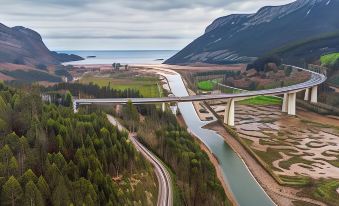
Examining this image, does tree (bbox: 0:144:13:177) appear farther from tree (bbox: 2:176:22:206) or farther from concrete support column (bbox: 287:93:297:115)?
concrete support column (bbox: 287:93:297:115)

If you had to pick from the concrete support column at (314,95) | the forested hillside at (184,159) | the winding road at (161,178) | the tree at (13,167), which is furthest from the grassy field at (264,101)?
the tree at (13,167)

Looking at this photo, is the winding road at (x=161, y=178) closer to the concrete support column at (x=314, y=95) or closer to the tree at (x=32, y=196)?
the tree at (x=32, y=196)

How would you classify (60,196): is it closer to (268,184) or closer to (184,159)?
(184,159)

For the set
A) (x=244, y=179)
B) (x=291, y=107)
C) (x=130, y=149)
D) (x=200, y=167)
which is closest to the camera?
(x=130, y=149)

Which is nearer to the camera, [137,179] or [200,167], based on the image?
Result: [137,179]

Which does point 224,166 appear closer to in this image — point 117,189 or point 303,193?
point 303,193

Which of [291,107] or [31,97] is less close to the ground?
[31,97]

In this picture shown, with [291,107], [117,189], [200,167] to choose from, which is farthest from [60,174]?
[291,107]
